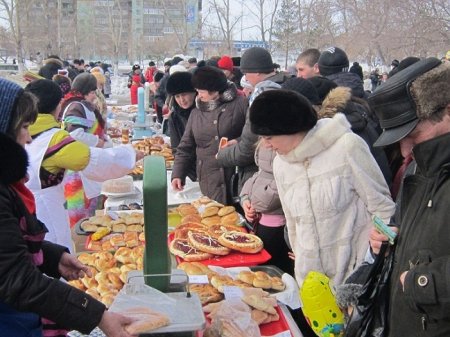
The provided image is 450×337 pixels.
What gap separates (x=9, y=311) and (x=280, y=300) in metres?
1.43

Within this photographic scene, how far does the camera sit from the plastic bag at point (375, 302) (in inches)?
76.1

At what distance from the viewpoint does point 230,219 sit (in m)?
3.95

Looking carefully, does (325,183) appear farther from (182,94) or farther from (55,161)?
(182,94)

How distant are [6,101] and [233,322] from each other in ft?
4.24

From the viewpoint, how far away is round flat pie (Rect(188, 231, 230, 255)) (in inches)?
128

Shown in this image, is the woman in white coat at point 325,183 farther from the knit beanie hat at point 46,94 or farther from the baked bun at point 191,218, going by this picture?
the knit beanie hat at point 46,94

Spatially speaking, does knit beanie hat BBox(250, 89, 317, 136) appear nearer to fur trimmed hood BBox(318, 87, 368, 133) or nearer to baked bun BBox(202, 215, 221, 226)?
fur trimmed hood BBox(318, 87, 368, 133)

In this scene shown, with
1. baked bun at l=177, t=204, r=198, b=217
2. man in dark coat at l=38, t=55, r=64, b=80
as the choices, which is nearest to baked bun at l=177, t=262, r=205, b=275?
baked bun at l=177, t=204, r=198, b=217

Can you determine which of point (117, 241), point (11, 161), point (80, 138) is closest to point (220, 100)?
point (80, 138)

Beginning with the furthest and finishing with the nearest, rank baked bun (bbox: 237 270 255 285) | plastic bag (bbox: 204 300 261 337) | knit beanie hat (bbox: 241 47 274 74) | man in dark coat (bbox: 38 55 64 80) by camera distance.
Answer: man in dark coat (bbox: 38 55 64 80)
knit beanie hat (bbox: 241 47 274 74)
baked bun (bbox: 237 270 255 285)
plastic bag (bbox: 204 300 261 337)

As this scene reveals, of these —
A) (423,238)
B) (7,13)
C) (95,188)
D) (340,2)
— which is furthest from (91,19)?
(423,238)

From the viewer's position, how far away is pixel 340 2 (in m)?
25.9

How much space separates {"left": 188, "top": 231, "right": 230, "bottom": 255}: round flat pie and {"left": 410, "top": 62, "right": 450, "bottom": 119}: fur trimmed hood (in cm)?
182

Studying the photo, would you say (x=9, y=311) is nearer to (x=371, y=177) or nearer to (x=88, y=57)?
(x=371, y=177)
